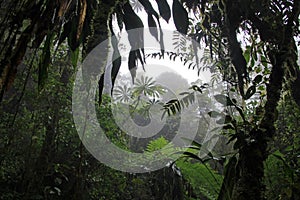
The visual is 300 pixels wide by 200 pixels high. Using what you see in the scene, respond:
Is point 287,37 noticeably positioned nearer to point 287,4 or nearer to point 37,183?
point 287,4

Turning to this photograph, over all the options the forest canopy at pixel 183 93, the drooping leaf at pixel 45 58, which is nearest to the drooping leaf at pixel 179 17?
the forest canopy at pixel 183 93

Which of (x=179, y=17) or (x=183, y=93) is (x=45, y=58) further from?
(x=183, y=93)

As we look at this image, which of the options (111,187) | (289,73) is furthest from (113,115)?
(289,73)

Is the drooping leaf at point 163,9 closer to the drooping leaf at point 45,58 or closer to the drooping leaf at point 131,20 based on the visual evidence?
the drooping leaf at point 131,20

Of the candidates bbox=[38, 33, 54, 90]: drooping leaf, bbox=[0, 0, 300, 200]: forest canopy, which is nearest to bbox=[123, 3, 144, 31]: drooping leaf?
bbox=[0, 0, 300, 200]: forest canopy

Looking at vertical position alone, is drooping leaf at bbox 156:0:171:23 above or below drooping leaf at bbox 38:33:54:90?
above

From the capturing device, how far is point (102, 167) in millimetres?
3588

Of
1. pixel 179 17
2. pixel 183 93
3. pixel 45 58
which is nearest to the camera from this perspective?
pixel 45 58

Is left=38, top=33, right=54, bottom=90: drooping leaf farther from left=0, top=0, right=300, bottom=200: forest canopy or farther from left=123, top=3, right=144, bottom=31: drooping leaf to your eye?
left=123, top=3, right=144, bottom=31: drooping leaf

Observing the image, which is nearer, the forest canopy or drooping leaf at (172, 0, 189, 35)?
the forest canopy

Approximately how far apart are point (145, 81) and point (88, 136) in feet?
6.05

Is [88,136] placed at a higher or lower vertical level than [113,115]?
lower

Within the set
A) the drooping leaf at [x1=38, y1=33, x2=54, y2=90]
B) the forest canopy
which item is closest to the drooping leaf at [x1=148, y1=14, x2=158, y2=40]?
the forest canopy

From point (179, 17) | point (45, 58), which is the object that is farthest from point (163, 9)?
point (45, 58)
